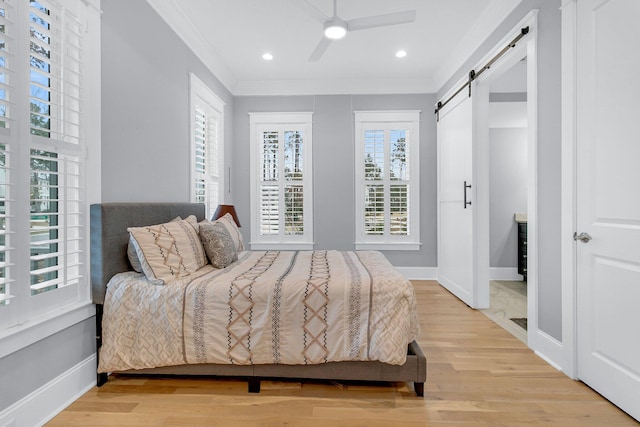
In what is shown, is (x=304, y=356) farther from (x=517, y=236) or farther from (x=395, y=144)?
(x=517, y=236)

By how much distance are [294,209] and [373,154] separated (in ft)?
4.71

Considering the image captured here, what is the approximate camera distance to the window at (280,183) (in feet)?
15.8

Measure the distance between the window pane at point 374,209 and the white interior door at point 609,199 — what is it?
2.86m

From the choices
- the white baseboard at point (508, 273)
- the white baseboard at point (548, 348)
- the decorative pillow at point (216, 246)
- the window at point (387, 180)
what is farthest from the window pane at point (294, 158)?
the white baseboard at point (548, 348)

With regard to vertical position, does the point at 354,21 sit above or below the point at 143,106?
above

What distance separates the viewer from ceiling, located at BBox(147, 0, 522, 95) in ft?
9.59

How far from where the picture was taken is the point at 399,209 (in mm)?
4793

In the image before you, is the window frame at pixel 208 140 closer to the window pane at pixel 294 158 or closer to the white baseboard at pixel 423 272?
the window pane at pixel 294 158

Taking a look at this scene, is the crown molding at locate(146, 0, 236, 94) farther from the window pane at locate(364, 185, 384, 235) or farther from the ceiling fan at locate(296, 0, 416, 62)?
the window pane at locate(364, 185, 384, 235)

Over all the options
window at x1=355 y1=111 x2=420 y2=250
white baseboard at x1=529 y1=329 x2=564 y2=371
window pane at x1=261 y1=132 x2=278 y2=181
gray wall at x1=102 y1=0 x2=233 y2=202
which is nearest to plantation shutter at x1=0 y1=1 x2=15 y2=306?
gray wall at x1=102 y1=0 x2=233 y2=202

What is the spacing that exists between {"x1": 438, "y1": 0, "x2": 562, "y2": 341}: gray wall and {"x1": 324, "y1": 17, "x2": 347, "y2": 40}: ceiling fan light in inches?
56.4

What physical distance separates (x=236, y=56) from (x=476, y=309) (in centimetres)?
401

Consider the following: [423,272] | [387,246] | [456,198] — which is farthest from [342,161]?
[423,272]

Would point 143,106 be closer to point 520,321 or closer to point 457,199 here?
point 457,199
